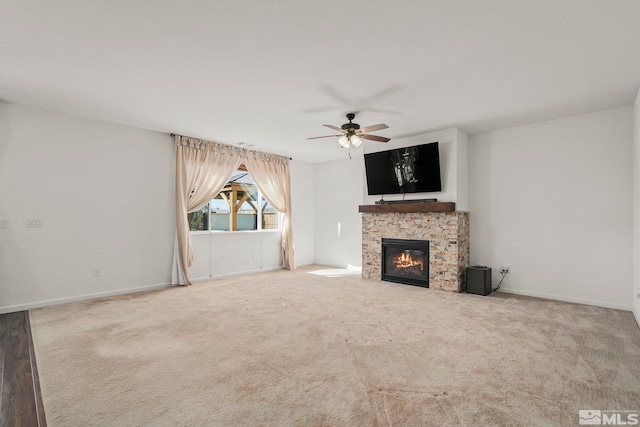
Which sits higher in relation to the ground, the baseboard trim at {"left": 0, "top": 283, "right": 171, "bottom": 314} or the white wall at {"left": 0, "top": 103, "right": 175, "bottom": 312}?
the white wall at {"left": 0, "top": 103, "right": 175, "bottom": 312}

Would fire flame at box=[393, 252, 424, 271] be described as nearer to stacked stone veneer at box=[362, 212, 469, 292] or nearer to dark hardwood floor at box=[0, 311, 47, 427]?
stacked stone veneer at box=[362, 212, 469, 292]

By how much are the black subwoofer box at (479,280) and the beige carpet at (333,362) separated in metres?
0.52

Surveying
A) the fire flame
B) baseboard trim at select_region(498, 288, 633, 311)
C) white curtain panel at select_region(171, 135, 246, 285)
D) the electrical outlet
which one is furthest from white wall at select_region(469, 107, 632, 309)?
the electrical outlet

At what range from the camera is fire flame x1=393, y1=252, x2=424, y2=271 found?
5504mm

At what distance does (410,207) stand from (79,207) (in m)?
5.01

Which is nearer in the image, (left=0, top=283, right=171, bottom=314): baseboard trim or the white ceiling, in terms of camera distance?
the white ceiling

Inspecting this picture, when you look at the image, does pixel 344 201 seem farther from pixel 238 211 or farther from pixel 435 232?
pixel 435 232

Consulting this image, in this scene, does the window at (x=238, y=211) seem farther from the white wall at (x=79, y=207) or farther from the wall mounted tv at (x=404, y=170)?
the wall mounted tv at (x=404, y=170)

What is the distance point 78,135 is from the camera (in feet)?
14.9

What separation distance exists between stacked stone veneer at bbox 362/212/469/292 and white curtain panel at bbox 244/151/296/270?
2.29 m

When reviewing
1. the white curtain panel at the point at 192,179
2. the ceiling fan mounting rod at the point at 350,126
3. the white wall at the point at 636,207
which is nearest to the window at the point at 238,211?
the white curtain panel at the point at 192,179

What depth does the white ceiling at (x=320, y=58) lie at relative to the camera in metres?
2.23

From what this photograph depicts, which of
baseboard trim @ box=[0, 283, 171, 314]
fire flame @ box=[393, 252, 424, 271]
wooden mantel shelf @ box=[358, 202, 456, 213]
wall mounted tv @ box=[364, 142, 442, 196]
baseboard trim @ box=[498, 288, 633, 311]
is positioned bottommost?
baseboard trim @ box=[498, 288, 633, 311]

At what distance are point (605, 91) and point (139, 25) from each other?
15.4ft
